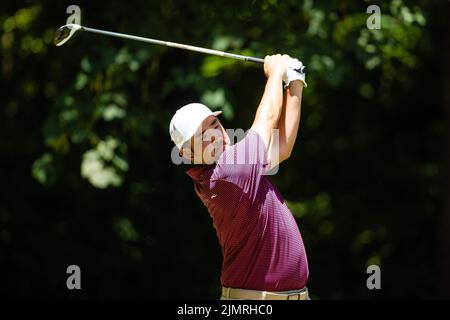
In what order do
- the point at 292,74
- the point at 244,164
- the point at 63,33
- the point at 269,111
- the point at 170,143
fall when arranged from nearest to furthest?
1. the point at 244,164
2. the point at 269,111
3. the point at 292,74
4. the point at 63,33
5. the point at 170,143

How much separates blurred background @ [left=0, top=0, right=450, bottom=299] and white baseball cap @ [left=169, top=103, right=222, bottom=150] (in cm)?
187

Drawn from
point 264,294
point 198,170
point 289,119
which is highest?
point 289,119

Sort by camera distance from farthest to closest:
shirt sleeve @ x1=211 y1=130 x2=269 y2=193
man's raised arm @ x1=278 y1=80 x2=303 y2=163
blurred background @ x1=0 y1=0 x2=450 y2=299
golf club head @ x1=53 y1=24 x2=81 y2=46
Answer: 1. blurred background @ x1=0 y1=0 x2=450 y2=299
2. golf club head @ x1=53 y1=24 x2=81 y2=46
3. man's raised arm @ x1=278 y1=80 x2=303 y2=163
4. shirt sleeve @ x1=211 y1=130 x2=269 y2=193

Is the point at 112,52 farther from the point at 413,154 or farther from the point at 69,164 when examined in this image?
the point at 413,154

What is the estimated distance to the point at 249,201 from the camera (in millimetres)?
3346

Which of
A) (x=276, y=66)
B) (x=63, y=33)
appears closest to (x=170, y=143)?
(x=63, y=33)

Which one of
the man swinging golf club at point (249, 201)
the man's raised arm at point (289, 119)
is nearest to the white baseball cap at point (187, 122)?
the man swinging golf club at point (249, 201)

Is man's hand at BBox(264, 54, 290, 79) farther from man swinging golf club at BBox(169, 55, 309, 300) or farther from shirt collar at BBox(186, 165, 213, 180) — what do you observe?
shirt collar at BBox(186, 165, 213, 180)

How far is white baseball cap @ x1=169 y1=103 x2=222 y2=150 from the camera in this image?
338cm

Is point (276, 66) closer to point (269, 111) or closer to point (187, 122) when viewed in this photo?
point (269, 111)

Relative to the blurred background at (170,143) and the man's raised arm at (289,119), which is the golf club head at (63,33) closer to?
the blurred background at (170,143)

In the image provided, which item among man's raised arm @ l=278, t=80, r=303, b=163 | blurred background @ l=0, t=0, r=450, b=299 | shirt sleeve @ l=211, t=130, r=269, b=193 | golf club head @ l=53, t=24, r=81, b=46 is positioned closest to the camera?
shirt sleeve @ l=211, t=130, r=269, b=193

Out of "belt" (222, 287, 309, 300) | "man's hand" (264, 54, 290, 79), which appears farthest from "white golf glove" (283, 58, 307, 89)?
"belt" (222, 287, 309, 300)

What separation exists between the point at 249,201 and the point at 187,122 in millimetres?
412
